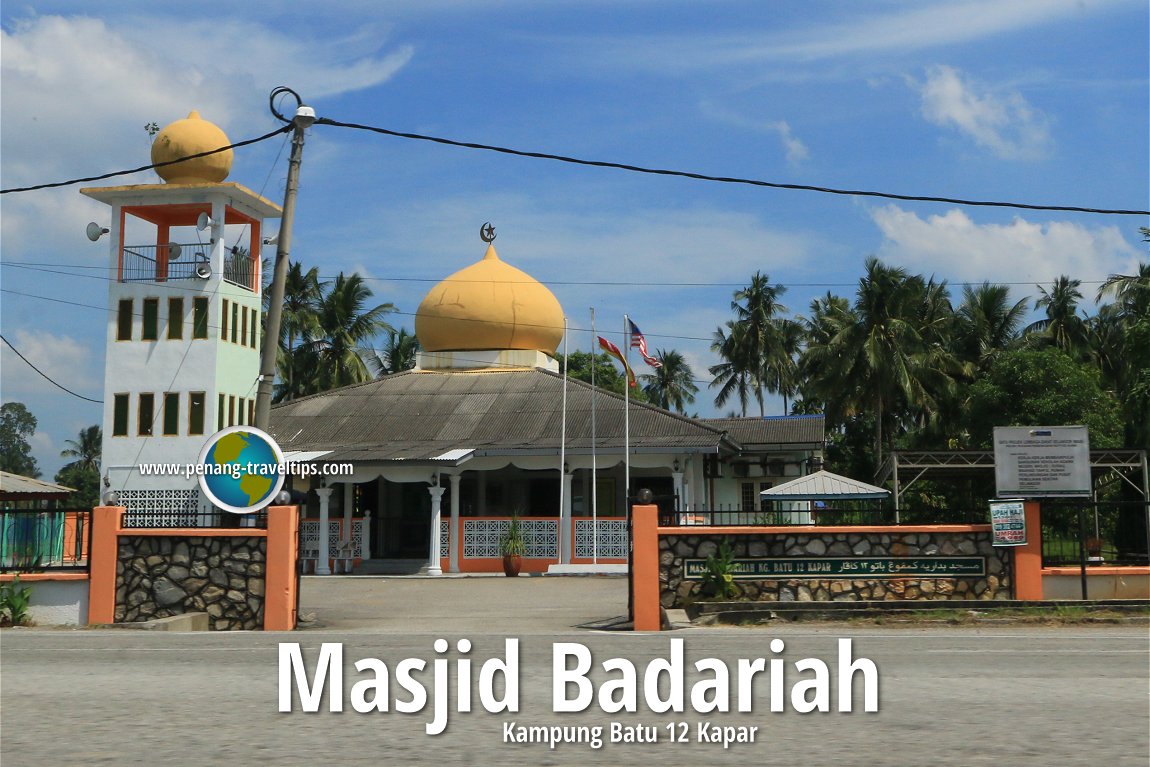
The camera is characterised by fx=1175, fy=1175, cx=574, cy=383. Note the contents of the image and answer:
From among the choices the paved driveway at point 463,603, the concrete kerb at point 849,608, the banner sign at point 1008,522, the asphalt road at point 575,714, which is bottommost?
the paved driveway at point 463,603

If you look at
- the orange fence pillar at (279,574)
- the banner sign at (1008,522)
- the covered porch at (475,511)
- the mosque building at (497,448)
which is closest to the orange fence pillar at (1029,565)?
the banner sign at (1008,522)

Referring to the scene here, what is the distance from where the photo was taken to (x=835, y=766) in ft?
20.2

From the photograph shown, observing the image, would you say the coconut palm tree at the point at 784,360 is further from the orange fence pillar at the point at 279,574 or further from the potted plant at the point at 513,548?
the orange fence pillar at the point at 279,574

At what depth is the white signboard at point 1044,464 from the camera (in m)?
17.0

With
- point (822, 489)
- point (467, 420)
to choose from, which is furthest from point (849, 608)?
point (467, 420)

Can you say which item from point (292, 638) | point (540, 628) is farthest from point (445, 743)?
point (540, 628)

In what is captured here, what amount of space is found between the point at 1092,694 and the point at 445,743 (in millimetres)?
4666

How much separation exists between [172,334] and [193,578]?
1619 cm

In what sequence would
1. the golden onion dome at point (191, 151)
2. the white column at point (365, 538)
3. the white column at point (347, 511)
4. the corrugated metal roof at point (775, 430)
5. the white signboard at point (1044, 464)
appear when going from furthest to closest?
the corrugated metal roof at point (775, 430), the golden onion dome at point (191, 151), the white column at point (365, 538), the white column at point (347, 511), the white signboard at point (1044, 464)

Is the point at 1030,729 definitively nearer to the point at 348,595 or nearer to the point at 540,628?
the point at 540,628

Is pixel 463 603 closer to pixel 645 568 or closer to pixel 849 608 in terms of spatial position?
pixel 645 568

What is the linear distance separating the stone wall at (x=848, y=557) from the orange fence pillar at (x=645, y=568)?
33cm

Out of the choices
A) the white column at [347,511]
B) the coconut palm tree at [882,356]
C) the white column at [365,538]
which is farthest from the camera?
the coconut palm tree at [882,356]

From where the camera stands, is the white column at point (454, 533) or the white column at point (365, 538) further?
the white column at point (365, 538)
